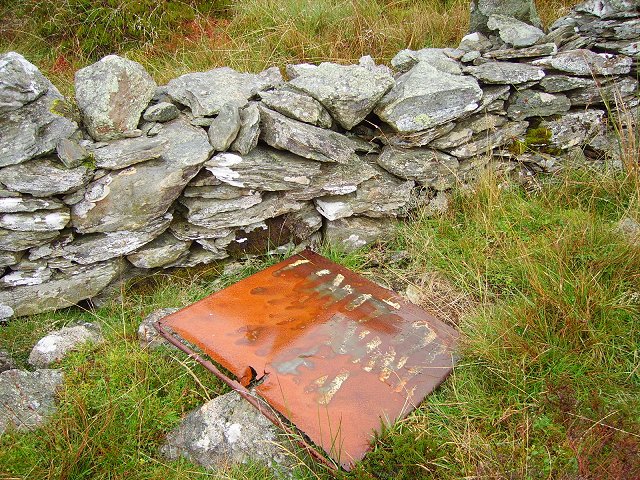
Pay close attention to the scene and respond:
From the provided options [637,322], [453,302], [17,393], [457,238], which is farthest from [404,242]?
[17,393]

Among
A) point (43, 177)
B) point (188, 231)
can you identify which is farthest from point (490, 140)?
point (43, 177)

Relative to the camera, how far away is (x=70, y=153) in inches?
110

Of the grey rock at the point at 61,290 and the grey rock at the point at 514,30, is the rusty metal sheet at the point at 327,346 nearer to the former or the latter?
the grey rock at the point at 61,290

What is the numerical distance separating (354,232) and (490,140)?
120 cm

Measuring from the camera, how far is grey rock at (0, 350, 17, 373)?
8.73 feet

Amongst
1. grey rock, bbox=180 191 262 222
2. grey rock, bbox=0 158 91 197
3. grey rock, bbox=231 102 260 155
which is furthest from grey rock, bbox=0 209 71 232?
grey rock, bbox=231 102 260 155

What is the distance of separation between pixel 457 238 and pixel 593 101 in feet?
5.11

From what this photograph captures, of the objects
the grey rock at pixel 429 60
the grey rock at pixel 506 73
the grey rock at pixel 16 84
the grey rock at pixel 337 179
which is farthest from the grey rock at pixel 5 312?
the grey rock at pixel 506 73

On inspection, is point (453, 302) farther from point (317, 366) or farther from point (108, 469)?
point (108, 469)

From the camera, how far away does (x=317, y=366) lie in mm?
2574

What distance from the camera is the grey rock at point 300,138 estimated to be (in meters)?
3.15

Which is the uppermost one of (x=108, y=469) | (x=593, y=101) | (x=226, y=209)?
(x=593, y=101)

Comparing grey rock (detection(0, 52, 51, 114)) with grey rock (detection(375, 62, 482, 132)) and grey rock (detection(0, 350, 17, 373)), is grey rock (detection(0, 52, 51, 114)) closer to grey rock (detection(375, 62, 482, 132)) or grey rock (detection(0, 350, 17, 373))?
grey rock (detection(0, 350, 17, 373))

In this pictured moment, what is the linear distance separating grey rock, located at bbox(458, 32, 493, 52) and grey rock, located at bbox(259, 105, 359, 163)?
60.4 inches
